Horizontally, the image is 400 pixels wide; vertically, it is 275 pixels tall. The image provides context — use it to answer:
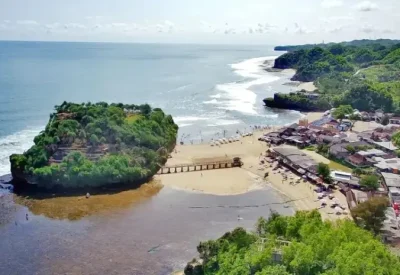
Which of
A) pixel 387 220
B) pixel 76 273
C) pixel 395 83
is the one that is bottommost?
pixel 76 273

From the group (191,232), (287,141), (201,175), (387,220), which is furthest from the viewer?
(287,141)

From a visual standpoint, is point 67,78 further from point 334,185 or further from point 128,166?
point 334,185

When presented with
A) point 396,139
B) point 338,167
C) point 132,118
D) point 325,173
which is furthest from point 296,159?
point 132,118

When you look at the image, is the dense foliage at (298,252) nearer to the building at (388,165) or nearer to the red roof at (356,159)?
the building at (388,165)

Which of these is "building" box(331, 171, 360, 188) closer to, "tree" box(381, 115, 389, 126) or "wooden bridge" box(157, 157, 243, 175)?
"wooden bridge" box(157, 157, 243, 175)

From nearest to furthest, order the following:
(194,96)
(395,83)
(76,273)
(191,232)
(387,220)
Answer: (76,273) < (387,220) < (191,232) < (395,83) < (194,96)

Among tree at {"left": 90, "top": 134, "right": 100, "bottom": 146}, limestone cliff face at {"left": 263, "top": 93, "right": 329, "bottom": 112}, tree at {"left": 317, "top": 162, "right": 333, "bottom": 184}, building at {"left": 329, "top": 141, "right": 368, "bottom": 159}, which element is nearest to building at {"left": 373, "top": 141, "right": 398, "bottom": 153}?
building at {"left": 329, "top": 141, "right": 368, "bottom": 159}

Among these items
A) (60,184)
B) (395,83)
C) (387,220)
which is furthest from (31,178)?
(395,83)

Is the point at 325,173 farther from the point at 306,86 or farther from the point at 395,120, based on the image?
the point at 306,86
